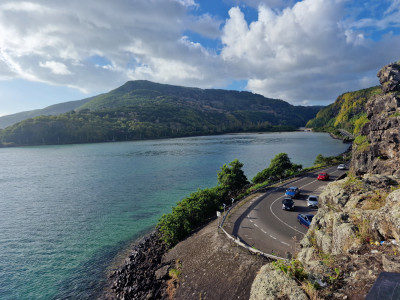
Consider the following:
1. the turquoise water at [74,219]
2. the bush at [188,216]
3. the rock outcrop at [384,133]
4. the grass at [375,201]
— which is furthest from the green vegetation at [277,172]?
the grass at [375,201]

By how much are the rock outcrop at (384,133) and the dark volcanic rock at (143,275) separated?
101 ft

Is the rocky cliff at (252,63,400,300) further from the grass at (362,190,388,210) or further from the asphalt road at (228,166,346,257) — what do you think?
the asphalt road at (228,166,346,257)

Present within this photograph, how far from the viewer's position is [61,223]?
40750mm

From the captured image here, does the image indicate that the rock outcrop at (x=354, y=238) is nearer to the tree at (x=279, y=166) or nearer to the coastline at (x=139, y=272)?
the coastline at (x=139, y=272)

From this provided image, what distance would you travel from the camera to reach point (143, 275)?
2436 cm

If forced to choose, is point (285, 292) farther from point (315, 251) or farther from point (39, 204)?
point (39, 204)

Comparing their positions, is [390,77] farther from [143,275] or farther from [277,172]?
[143,275]

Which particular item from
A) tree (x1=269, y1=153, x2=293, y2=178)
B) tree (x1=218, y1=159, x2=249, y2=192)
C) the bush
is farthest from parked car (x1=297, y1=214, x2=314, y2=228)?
tree (x1=269, y1=153, x2=293, y2=178)

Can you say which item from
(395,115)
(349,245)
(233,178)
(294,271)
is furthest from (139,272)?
(395,115)

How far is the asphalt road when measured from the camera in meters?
21.9

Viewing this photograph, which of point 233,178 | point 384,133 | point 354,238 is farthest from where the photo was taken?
point 233,178

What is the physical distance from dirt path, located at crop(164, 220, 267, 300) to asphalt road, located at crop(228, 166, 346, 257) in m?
2.08

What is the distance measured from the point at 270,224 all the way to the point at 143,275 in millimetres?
15282

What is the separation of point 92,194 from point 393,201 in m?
59.8
